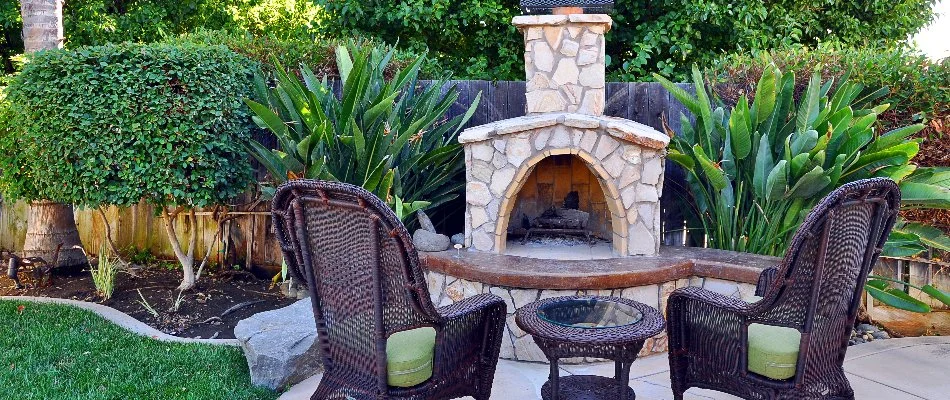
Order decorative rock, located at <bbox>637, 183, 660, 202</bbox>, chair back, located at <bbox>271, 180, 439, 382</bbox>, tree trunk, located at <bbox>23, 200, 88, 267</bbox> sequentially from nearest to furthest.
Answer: chair back, located at <bbox>271, 180, 439, 382</bbox> < decorative rock, located at <bbox>637, 183, 660, 202</bbox> < tree trunk, located at <bbox>23, 200, 88, 267</bbox>

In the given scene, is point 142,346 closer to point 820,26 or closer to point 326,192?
point 326,192

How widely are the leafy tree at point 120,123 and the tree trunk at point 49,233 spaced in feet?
2.98

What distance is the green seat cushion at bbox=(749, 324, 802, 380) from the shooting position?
9.12 feet

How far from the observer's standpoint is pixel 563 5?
4906 mm

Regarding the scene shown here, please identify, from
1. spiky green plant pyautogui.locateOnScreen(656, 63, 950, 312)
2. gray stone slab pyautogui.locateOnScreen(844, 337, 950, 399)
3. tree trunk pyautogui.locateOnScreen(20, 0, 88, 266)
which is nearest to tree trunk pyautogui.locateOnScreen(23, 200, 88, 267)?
tree trunk pyautogui.locateOnScreen(20, 0, 88, 266)

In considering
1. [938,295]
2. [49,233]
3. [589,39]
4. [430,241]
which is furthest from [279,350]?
[938,295]

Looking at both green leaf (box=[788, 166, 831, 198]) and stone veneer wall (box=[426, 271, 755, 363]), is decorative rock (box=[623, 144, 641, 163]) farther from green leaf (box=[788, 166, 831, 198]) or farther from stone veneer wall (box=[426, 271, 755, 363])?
green leaf (box=[788, 166, 831, 198])

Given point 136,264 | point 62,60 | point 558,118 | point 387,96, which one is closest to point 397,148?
point 387,96

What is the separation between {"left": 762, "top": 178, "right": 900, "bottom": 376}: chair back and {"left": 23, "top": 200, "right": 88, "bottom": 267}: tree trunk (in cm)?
575

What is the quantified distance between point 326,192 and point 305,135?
2514 mm

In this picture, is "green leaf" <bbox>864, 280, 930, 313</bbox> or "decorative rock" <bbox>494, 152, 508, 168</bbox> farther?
"decorative rock" <bbox>494, 152, 508, 168</bbox>

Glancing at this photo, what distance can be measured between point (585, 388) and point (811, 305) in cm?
113

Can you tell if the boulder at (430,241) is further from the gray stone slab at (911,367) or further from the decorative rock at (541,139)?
the gray stone slab at (911,367)

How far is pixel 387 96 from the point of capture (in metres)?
4.96
